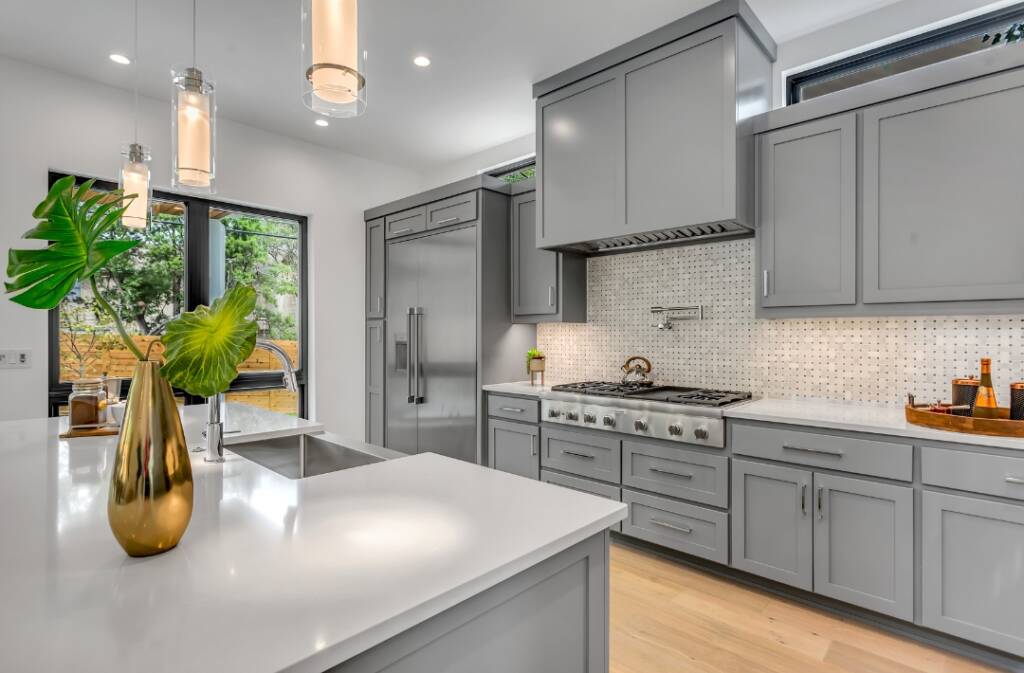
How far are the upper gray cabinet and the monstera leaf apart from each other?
95.5 inches

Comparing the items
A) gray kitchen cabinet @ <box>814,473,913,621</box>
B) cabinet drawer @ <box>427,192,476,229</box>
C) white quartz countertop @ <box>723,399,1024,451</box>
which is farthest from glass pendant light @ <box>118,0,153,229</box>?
gray kitchen cabinet @ <box>814,473,913,621</box>

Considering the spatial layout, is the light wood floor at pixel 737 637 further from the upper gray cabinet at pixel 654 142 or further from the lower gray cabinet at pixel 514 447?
the upper gray cabinet at pixel 654 142

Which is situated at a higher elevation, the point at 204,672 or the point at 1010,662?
the point at 204,672

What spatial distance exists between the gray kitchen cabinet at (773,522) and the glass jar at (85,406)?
2663 millimetres

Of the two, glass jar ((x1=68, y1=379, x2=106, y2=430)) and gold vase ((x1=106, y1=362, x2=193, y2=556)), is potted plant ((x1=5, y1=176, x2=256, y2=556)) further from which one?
glass jar ((x1=68, y1=379, x2=106, y2=430))

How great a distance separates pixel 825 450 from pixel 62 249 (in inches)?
100

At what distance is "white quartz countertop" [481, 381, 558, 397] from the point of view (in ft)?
10.8

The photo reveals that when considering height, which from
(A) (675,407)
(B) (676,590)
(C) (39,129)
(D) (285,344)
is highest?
(C) (39,129)

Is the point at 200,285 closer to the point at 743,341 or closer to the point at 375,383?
the point at 375,383

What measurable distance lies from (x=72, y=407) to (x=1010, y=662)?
351 centimetres

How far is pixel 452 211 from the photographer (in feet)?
12.5

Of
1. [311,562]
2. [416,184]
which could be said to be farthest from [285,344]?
[311,562]

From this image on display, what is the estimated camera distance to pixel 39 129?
122 inches

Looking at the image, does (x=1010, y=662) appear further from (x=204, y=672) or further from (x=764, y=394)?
(x=204, y=672)
